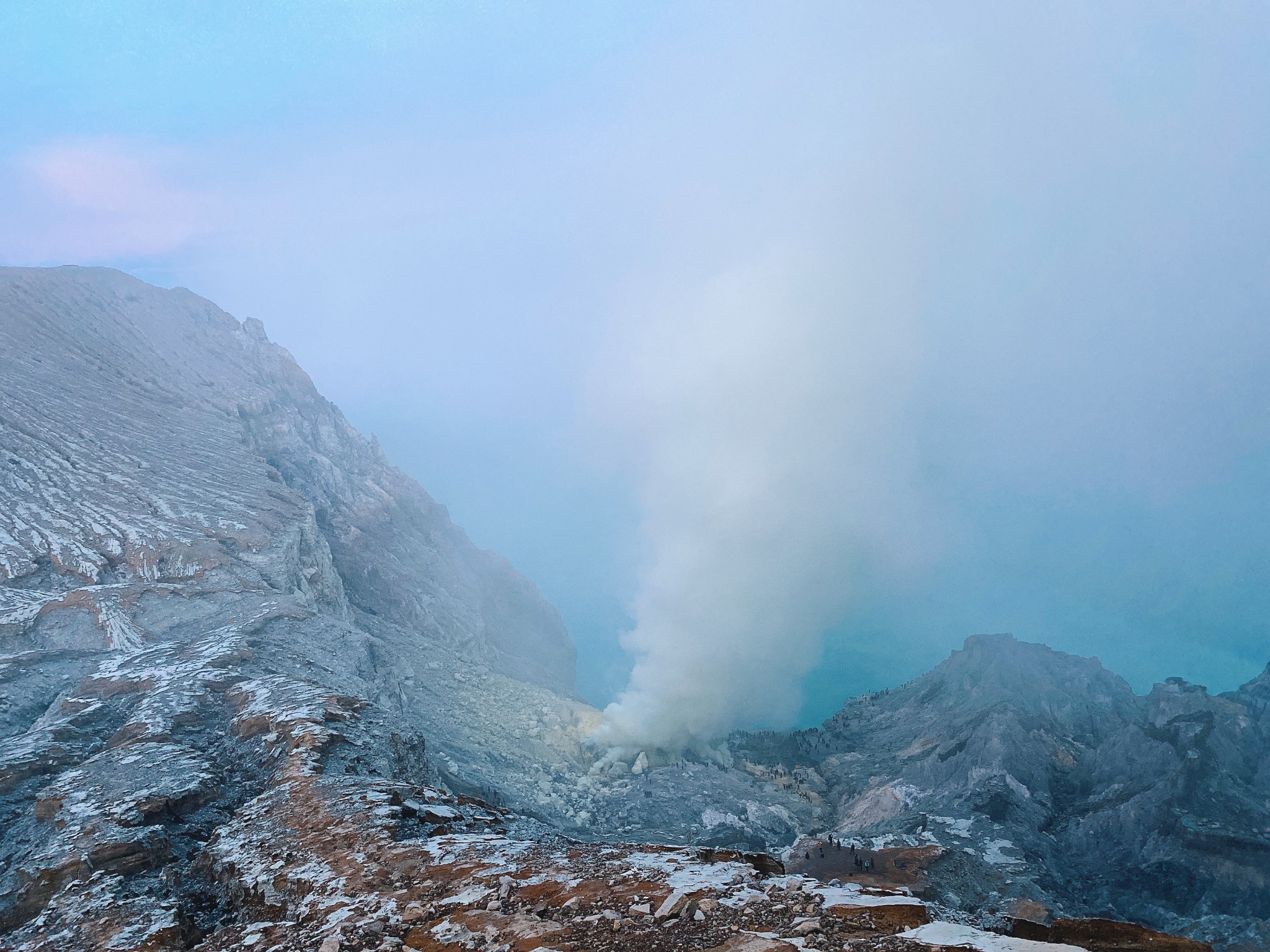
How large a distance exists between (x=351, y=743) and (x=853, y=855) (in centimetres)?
5758

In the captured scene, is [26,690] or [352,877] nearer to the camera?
[352,877]

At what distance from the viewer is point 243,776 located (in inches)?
1458

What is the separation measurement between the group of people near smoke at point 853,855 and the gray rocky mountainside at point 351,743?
1.08m

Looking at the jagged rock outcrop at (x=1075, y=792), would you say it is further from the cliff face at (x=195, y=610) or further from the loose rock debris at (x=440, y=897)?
A: the loose rock debris at (x=440, y=897)

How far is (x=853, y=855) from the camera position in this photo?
7012 centimetres

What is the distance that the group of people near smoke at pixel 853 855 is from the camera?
6612 centimetres

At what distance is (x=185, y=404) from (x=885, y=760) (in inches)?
5885

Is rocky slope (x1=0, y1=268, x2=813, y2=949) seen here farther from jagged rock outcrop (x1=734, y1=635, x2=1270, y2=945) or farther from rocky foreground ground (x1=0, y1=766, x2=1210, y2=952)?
jagged rock outcrop (x1=734, y1=635, x2=1270, y2=945)

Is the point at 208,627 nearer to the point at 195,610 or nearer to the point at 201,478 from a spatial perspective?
the point at 195,610

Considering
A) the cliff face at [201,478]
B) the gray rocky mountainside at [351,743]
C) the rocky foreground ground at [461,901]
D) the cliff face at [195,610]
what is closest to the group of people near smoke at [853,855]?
the gray rocky mountainside at [351,743]

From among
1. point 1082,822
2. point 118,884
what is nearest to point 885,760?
point 1082,822

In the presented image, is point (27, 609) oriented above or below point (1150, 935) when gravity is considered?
below

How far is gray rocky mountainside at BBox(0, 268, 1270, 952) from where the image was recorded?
81.5 feet

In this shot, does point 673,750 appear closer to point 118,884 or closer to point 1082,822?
point 1082,822
